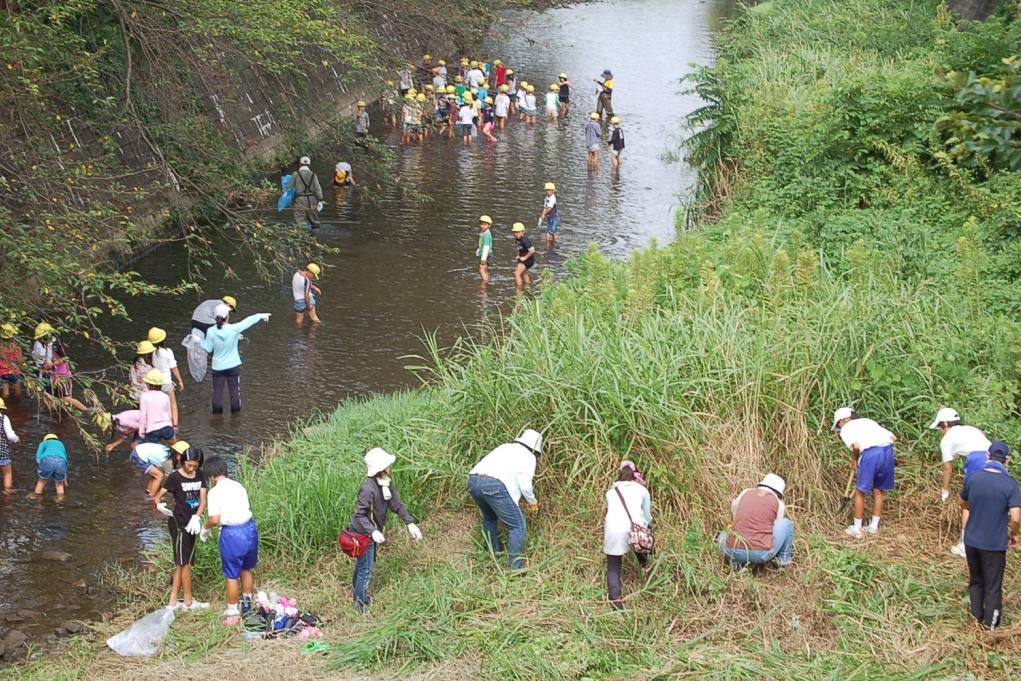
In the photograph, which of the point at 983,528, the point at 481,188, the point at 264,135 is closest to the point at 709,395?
the point at 983,528

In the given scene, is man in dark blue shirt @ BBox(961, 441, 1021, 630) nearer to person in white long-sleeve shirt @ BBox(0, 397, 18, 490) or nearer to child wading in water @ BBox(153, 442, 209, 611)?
child wading in water @ BBox(153, 442, 209, 611)

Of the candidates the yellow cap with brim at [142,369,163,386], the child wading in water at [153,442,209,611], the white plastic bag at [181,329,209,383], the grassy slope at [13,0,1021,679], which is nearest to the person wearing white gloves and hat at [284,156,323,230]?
the white plastic bag at [181,329,209,383]

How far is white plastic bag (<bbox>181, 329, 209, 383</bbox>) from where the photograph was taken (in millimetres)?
14656

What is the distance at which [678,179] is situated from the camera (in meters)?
27.8

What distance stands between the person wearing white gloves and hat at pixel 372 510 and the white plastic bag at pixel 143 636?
145 cm

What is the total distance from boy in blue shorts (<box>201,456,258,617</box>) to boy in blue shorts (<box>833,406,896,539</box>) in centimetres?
470

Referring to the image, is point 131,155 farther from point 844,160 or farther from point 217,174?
point 844,160

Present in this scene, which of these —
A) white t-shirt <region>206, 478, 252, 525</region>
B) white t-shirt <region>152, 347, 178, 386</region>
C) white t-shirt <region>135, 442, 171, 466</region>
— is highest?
white t-shirt <region>206, 478, 252, 525</region>

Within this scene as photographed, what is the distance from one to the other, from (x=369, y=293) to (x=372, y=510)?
9963 millimetres

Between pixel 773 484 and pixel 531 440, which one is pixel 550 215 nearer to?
pixel 531 440

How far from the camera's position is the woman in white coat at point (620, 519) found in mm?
8898

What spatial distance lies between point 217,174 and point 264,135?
→ 33.4 feet

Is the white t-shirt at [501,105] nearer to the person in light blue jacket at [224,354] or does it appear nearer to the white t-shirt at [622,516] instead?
the person in light blue jacket at [224,354]

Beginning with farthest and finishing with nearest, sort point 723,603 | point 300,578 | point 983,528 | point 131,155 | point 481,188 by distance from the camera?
point 481,188
point 131,155
point 300,578
point 723,603
point 983,528
